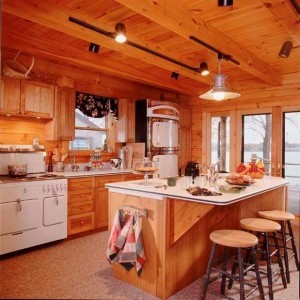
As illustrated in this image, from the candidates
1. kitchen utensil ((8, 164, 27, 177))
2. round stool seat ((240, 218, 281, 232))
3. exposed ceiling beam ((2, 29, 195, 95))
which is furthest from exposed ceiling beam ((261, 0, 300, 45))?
kitchen utensil ((8, 164, 27, 177))

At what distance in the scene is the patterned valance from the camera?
4758mm

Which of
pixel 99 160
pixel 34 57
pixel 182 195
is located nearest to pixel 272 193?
pixel 182 195

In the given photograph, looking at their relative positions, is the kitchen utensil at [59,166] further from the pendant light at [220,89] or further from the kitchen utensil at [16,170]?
the pendant light at [220,89]

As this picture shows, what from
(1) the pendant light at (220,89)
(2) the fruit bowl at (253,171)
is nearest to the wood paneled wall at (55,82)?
(1) the pendant light at (220,89)

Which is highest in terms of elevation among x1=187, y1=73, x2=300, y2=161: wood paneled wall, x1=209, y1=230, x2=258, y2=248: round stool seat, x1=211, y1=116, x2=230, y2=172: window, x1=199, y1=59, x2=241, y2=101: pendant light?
x1=187, y1=73, x2=300, y2=161: wood paneled wall

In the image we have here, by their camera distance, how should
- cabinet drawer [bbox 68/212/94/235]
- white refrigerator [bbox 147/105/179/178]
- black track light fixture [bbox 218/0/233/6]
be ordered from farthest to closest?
1. white refrigerator [bbox 147/105/179/178]
2. cabinet drawer [bbox 68/212/94/235]
3. black track light fixture [bbox 218/0/233/6]

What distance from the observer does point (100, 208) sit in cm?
425

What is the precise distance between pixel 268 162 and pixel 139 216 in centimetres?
354

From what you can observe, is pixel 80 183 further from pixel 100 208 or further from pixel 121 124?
pixel 121 124

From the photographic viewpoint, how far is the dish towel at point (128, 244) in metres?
2.36

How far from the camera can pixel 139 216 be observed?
2.44 metres

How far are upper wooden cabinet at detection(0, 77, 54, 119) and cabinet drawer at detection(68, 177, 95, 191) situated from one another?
0.97 metres

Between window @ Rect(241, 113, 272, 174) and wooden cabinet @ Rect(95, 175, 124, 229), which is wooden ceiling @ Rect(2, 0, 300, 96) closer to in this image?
window @ Rect(241, 113, 272, 174)

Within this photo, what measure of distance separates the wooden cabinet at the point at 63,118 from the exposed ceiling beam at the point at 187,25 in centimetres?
219
